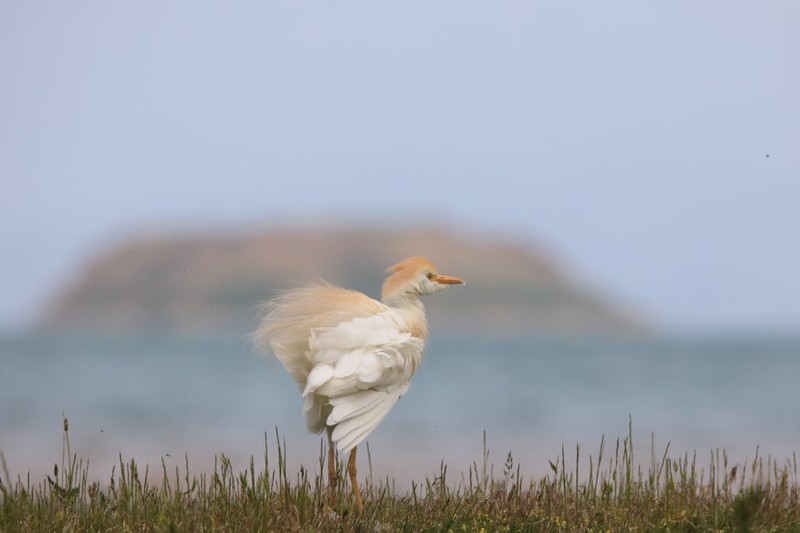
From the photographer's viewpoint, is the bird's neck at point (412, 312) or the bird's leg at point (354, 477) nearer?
the bird's leg at point (354, 477)

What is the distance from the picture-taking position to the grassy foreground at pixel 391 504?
17.9 feet

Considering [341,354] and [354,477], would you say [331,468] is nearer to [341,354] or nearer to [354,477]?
[354,477]

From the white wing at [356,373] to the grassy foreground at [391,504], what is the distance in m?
0.38

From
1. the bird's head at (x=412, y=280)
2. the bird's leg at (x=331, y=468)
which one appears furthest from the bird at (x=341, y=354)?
the bird's head at (x=412, y=280)

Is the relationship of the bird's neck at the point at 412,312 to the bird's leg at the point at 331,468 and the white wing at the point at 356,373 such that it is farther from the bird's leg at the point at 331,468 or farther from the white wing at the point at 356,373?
the bird's leg at the point at 331,468

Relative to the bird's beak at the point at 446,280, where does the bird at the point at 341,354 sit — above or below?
below

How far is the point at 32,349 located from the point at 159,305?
13545 mm

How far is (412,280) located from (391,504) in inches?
63.2

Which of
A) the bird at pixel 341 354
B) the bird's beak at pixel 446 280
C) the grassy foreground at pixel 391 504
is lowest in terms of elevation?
the grassy foreground at pixel 391 504

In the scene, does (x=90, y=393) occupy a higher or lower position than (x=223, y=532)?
lower

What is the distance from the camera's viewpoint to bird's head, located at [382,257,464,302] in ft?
22.6

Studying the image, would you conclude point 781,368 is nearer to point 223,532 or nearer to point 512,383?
point 512,383

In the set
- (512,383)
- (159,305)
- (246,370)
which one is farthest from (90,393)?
(159,305)

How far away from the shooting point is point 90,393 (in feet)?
120
